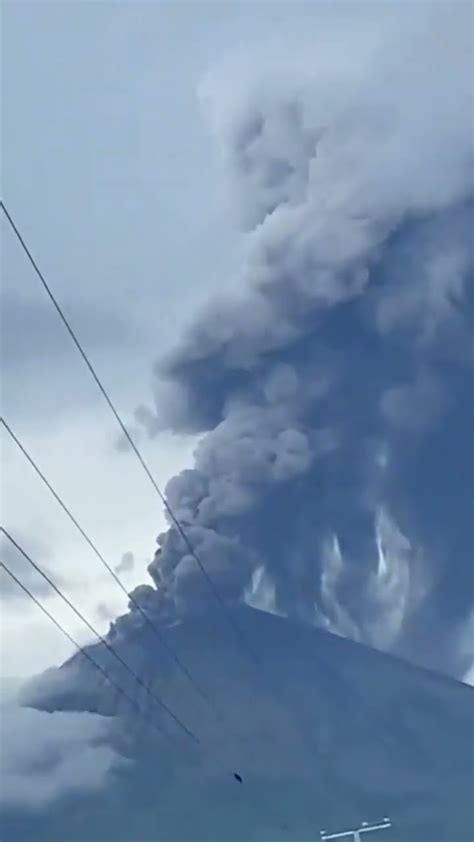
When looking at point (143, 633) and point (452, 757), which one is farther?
point (452, 757)

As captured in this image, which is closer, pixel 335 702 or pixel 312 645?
pixel 312 645

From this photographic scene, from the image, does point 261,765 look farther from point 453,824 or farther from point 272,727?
point 453,824

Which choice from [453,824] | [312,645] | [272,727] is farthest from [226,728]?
[453,824]

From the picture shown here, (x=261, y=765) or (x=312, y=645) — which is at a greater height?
(x=312, y=645)

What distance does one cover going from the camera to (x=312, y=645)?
37750 mm

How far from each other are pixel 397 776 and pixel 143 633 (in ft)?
30.5

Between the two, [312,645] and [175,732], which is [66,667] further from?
[312,645]

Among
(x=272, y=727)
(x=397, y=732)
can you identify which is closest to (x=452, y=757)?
(x=397, y=732)

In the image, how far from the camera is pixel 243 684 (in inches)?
1518

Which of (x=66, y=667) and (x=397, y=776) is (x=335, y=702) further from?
(x=66, y=667)

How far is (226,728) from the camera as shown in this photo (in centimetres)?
3862

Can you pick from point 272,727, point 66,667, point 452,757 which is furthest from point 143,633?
point 452,757

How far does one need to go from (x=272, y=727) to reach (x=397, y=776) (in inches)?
168

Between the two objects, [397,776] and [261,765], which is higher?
[397,776]
